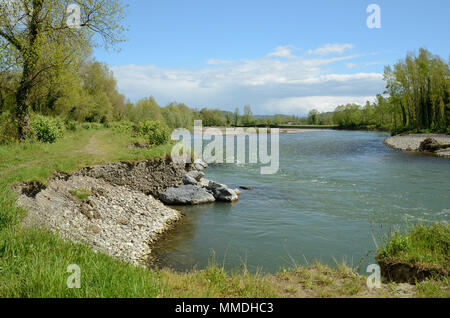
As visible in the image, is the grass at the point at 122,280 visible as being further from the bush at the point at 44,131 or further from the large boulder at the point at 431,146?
the large boulder at the point at 431,146

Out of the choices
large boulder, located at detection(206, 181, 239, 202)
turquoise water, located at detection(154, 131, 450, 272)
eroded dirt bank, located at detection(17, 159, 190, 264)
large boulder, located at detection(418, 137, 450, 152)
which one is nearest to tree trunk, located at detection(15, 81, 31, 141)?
eroded dirt bank, located at detection(17, 159, 190, 264)

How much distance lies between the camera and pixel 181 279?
5145 millimetres

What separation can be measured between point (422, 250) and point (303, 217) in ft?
20.8

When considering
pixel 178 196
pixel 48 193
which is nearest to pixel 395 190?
pixel 178 196

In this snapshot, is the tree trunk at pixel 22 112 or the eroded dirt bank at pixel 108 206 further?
the tree trunk at pixel 22 112

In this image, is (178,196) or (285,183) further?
(285,183)

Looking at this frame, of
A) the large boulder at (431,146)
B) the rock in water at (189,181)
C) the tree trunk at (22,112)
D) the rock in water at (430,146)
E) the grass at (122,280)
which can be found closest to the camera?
the grass at (122,280)

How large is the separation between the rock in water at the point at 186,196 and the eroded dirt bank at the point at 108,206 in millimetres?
603

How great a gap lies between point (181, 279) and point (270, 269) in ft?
11.9

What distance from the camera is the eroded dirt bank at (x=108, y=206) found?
867 centimetres

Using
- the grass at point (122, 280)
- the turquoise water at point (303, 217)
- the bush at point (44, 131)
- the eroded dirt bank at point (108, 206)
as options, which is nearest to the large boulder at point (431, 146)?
the turquoise water at point (303, 217)

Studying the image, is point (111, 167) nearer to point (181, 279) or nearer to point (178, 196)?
point (178, 196)

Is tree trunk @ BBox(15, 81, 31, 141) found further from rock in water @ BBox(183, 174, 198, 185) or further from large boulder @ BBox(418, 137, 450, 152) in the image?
large boulder @ BBox(418, 137, 450, 152)
